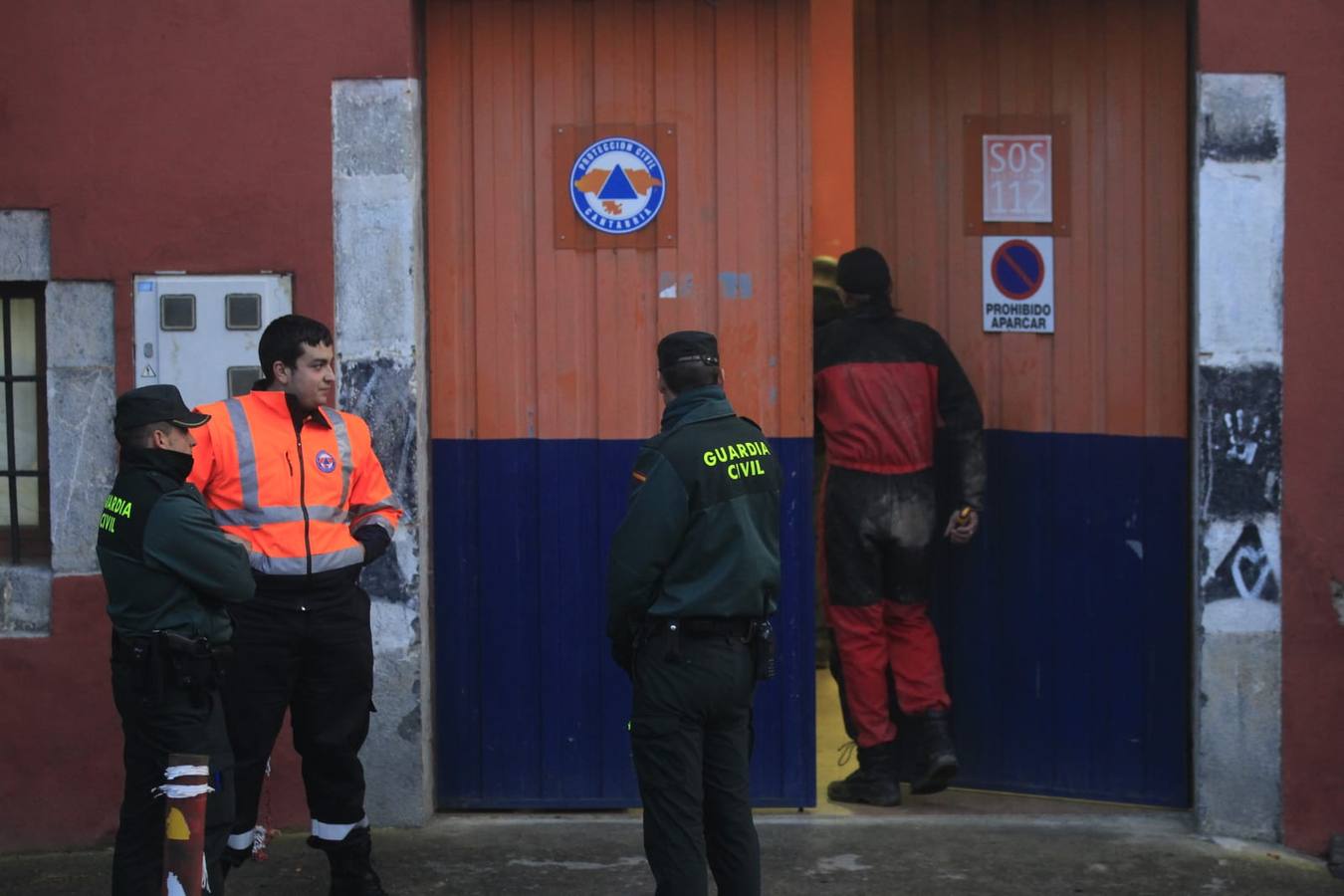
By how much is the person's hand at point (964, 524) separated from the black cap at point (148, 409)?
3104 millimetres

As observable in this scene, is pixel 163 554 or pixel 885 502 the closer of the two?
pixel 163 554

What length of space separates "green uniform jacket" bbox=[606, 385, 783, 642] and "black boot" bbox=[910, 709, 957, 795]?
1944 mm

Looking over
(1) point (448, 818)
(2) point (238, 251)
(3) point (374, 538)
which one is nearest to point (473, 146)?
(2) point (238, 251)

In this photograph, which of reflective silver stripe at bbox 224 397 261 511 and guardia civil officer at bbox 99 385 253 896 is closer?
guardia civil officer at bbox 99 385 253 896

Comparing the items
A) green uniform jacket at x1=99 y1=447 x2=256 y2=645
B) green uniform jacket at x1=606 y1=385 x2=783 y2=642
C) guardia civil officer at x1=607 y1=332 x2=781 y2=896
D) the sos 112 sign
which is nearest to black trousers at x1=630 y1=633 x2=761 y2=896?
guardia civil officer at x1=607 y1=332 x2=781 y2=896

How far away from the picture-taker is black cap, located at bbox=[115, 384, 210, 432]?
17.0ft

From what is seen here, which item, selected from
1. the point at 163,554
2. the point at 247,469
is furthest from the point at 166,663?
the point at 247,469

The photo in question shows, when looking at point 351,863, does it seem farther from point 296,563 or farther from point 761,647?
point 761,647

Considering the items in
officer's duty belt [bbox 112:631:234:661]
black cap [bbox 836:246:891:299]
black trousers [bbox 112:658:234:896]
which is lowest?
black trousers [bbox 112:658:234:896]

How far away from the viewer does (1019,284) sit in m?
7.15

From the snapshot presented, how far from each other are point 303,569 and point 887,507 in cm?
246

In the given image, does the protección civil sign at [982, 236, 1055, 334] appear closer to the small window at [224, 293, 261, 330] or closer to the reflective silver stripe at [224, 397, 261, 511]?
the small window at [224, 293, 261, 330]

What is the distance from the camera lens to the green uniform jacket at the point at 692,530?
5.21m

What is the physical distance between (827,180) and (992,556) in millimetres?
4358
